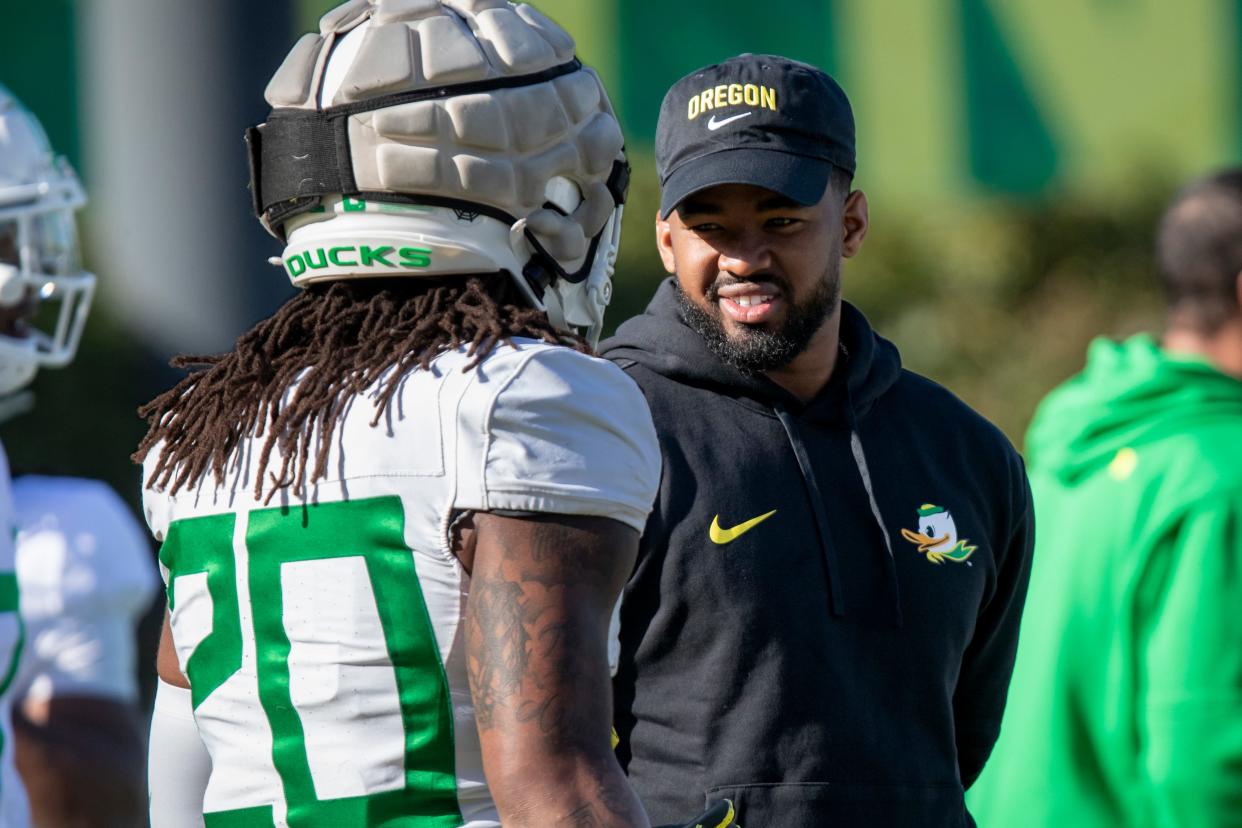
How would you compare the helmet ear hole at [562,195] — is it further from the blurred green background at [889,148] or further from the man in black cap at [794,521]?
the blurred green background at [889,148]

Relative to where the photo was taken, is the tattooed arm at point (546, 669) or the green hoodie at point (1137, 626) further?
the green hoodie at point (1137, 626)

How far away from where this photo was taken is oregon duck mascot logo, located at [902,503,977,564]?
306 centimetres

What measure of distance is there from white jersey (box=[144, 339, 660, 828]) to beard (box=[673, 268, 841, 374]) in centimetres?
98

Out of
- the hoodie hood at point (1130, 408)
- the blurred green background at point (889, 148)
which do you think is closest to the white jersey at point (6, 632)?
the hoodie hood at point (1130, 408)

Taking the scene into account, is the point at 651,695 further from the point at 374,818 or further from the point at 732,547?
the point at 374,818

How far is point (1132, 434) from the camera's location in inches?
159

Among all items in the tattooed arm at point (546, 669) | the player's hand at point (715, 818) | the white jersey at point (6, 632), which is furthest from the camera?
the white jersey at point (6, 632)

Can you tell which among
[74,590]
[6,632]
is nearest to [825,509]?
[6,632]

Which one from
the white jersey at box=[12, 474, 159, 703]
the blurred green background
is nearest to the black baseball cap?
the white jersey at box=[12, 474, 159, 703]

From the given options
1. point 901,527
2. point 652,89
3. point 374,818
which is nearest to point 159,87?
point 652,89

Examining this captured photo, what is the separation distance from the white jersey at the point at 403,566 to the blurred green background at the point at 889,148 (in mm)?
6528

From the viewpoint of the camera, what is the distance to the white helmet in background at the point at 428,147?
2.31m

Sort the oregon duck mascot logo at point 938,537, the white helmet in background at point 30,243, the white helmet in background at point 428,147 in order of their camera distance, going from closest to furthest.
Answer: the white helmet in background at point 428,147
the oregon duck mascot logo at point 938,537
the white helmet in background at point 30,243

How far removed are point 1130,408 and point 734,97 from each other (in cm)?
137
